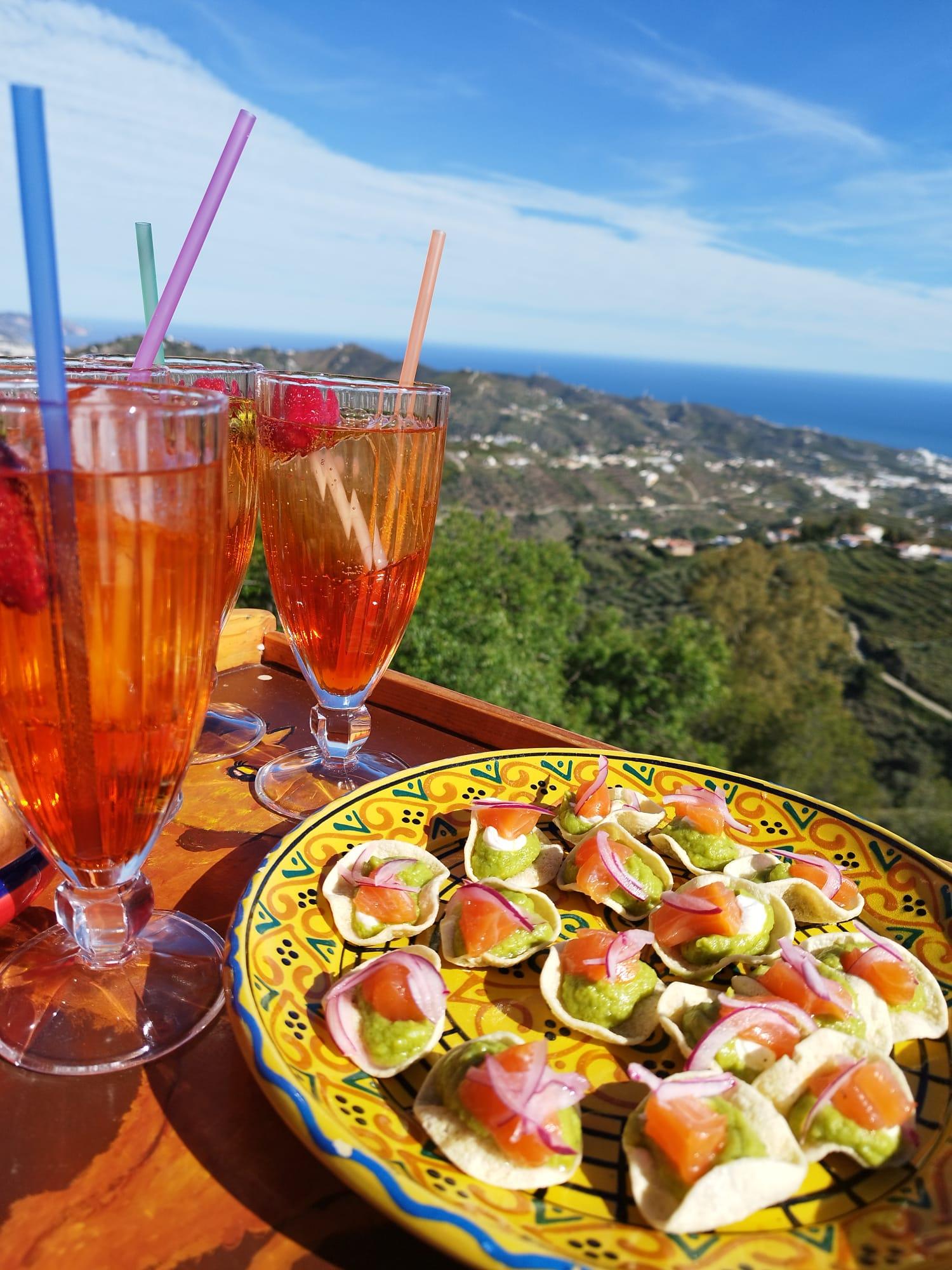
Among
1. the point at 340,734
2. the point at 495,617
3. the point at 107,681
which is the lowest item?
the point at 495,617

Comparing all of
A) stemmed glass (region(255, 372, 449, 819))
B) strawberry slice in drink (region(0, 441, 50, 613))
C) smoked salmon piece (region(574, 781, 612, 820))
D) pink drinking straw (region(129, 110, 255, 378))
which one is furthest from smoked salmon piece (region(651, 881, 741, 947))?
pink drinking straw (region(129, 110, 255, 378))

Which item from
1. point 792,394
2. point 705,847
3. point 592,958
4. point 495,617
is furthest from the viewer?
point 792,394

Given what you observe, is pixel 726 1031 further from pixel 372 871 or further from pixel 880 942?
pixel 372 871

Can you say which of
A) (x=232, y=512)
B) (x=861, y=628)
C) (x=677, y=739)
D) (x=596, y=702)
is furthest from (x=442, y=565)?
(x=861, y=628)

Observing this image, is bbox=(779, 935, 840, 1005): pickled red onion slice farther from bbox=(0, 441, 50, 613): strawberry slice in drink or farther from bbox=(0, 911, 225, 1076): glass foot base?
bbox=(0, 441, 50, 613): strawberry slice in drink

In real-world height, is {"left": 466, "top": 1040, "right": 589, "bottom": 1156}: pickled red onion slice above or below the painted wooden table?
above

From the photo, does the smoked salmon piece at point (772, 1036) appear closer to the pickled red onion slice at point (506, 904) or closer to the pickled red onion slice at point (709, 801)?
the pickled red onion slice at point (506, 904)

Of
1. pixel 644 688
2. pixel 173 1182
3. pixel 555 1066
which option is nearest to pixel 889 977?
pixel 555 1066
